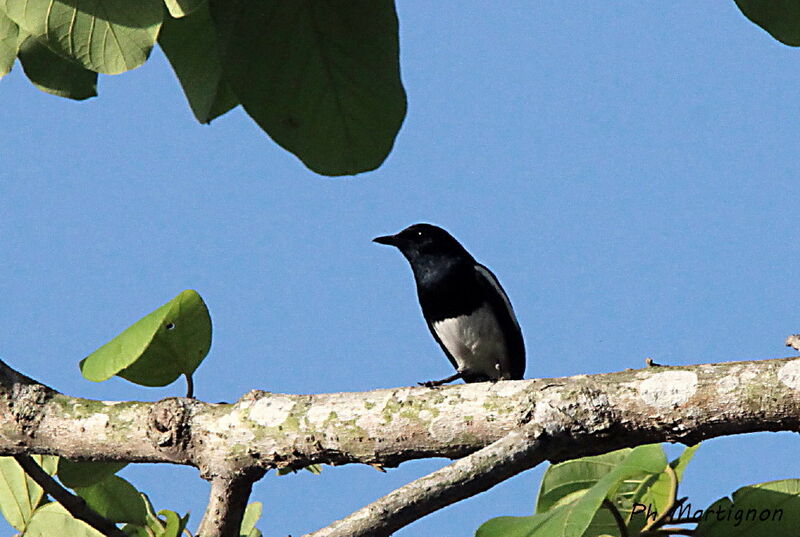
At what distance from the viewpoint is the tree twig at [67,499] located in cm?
185

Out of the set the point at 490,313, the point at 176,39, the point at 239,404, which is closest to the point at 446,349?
the point at 490,313

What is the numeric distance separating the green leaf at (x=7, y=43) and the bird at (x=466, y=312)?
12.0 ft

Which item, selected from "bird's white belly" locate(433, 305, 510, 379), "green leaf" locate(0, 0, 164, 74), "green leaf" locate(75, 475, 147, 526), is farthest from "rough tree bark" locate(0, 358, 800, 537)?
"bird's white belly" locate(433, 305, 510, 379)

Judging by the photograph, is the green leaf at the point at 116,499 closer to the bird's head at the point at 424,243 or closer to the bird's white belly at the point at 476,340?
the bird's white belly at the point at 476,340

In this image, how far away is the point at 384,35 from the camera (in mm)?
1313

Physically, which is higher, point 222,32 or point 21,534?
point 222,32

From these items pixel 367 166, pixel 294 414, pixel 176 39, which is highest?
pixel 176 39

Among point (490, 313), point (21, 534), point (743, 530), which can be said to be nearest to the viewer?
point (743, 530)

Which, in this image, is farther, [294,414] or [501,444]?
[294,414]

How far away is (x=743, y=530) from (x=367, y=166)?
995 millimetres

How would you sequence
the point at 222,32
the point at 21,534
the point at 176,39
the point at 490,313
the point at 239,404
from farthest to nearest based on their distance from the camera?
1. the point at 490,313
2. the point at 21,534
3. the point at 239,404
4. the point at 176,39
5. the point at 222,32

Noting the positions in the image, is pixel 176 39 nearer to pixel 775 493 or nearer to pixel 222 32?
pixel 222 32

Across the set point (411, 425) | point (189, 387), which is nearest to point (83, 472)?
point (189, 387)

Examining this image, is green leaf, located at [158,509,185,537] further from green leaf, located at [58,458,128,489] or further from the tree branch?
the tree branch
